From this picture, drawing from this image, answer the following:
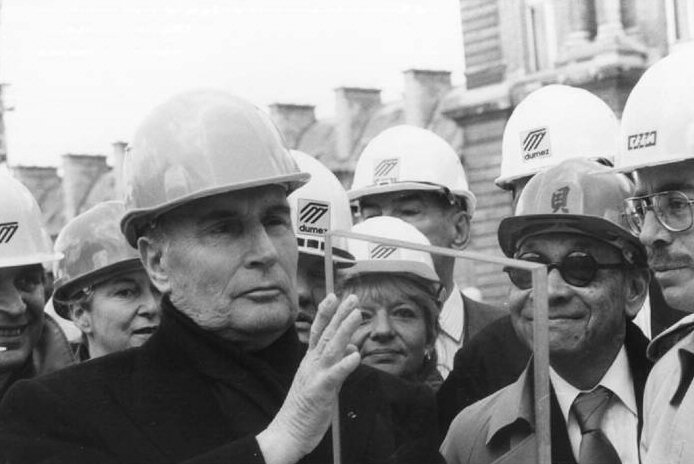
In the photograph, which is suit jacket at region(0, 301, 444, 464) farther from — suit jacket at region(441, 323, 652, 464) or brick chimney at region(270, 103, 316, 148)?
brick chimney at region(270, 103, 316, 148)

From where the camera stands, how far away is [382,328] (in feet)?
13.8

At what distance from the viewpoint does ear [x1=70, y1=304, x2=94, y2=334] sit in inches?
217

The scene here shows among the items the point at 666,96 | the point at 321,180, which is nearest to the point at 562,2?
the point at 321,180

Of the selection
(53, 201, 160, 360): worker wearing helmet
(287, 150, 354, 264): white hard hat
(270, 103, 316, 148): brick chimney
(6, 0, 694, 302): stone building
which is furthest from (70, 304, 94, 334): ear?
(270, 103, 316, 148): brick chimney

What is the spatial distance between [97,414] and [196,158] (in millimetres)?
555

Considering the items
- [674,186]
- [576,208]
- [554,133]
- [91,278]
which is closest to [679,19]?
[554,133]

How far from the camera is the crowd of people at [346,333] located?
10.1 feet

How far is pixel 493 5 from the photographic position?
2967 centimetres

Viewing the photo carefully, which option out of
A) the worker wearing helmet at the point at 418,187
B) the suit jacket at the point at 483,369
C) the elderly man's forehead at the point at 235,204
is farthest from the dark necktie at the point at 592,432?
the worker wearing helmet at the point at 418,187

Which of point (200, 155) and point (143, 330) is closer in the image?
point (200, 155)

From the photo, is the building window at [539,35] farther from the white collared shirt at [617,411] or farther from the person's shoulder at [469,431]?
the person's shoulder at [469,431]

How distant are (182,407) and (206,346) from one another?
0.45ft

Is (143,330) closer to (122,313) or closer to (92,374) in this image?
(122,313)

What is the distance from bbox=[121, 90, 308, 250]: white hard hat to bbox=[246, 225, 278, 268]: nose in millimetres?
100
